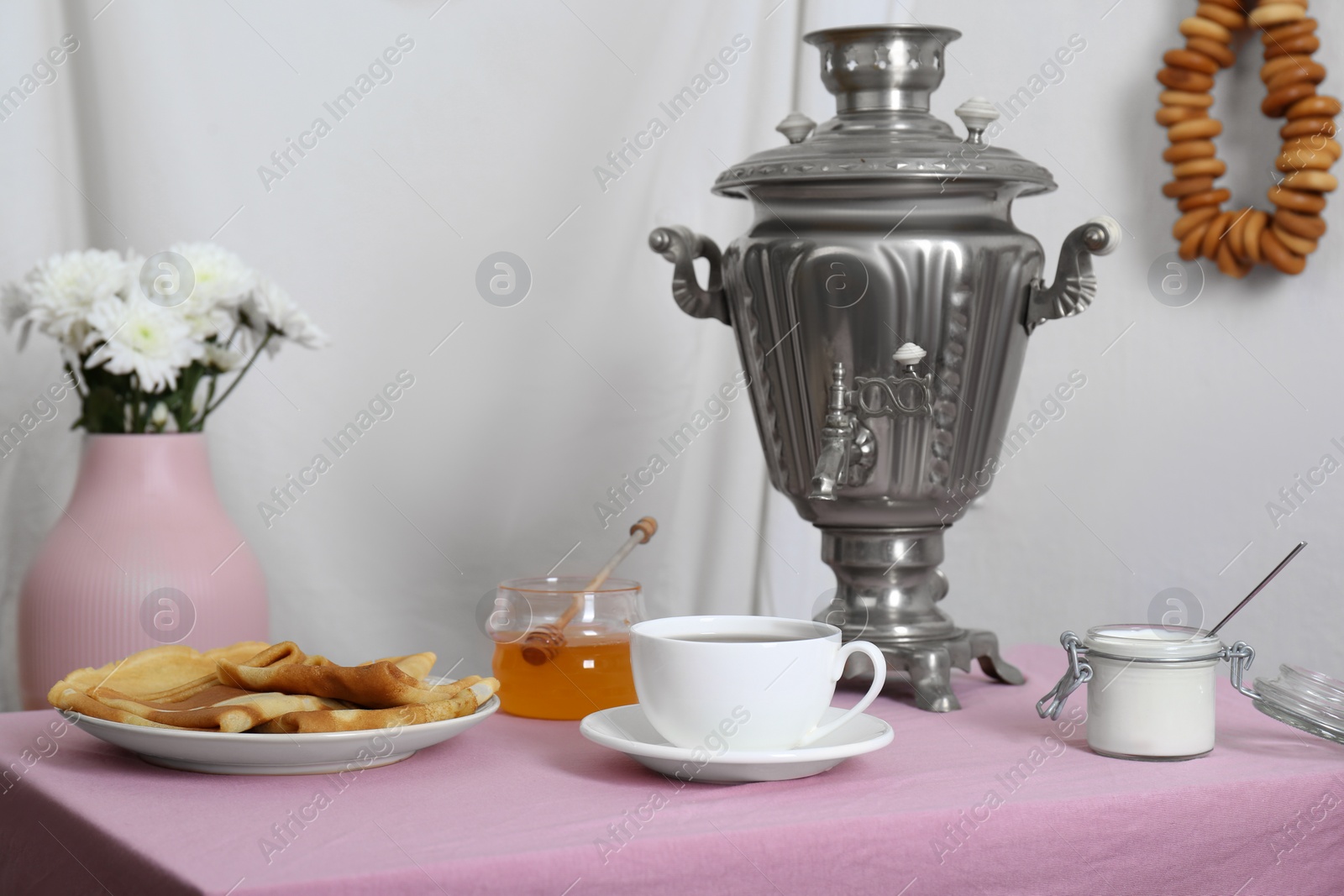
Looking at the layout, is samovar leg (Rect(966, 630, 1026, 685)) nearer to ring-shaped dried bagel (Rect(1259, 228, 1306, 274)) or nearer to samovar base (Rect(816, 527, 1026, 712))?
samovar base (Rect(816, 527, 1026, 712))

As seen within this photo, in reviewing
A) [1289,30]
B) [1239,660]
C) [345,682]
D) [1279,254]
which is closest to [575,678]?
[345,682]

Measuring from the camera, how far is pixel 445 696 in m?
0.77

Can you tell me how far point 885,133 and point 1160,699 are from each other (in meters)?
0.50

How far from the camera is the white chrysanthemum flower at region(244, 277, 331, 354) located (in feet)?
3.86

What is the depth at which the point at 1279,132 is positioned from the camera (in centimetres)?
147

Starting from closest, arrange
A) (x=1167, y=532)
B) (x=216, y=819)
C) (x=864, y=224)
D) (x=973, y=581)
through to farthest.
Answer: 1. (x=216, y=819)
2. (x=864, y=224)
3. (x=1167, y=532)
4. (x=973, y=581)

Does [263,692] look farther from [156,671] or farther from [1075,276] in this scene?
[1075,276]

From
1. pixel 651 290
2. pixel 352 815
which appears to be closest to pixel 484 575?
pixel 651 290

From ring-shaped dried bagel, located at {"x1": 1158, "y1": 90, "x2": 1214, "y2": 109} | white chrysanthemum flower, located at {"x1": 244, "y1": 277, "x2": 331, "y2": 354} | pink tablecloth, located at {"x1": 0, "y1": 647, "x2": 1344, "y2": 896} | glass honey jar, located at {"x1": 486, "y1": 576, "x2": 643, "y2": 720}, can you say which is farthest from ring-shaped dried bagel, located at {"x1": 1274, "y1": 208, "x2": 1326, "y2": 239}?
white chrysanthemum flower, located at {"x1": 244, "y1": 277, "x2": 331, "y2": 354}

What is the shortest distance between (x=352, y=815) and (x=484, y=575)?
103 cm

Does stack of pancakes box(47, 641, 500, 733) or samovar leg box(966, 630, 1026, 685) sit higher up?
stack of pancakes box(47, 641, 500, 733)

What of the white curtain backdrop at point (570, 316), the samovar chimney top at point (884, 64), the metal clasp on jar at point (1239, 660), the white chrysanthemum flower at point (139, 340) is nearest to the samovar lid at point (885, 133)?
the samovar chimney top at point (884, 64)

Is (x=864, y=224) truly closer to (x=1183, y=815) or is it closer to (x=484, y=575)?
(x=1183, y=815)

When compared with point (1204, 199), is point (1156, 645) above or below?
below
